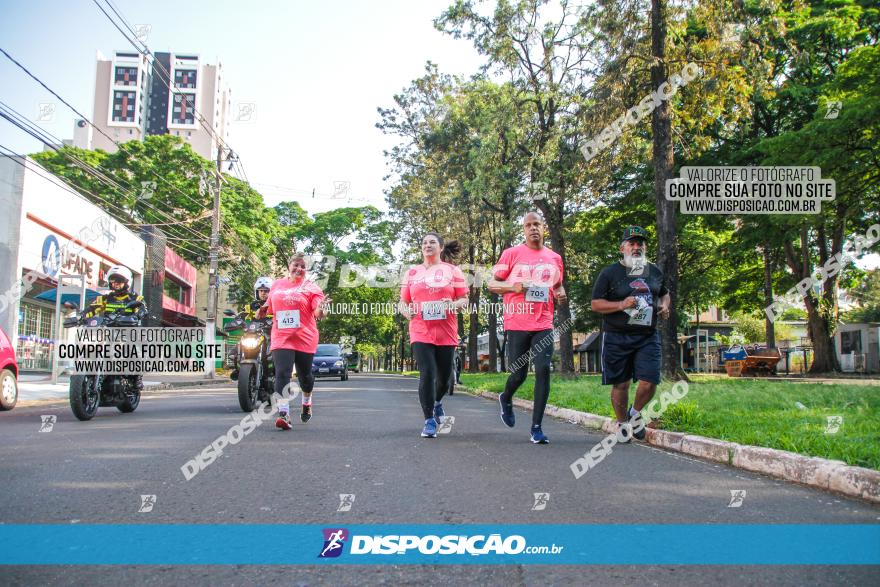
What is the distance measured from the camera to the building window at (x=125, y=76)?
9142 cm

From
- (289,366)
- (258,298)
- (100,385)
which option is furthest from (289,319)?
(100,385)

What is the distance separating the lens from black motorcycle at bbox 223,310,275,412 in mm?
9211

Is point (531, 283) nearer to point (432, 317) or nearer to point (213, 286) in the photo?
point (432, 317)

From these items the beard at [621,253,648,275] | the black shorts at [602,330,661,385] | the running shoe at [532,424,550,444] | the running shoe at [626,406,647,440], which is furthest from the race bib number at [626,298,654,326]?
the running shoe at [532,424,550,444]

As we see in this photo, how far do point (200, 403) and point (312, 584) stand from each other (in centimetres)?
1020

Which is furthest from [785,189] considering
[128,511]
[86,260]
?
[86,260]

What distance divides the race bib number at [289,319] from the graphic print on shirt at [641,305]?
12.6 ft

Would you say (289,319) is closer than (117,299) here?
Yes

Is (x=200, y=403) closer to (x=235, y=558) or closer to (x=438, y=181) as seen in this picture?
(x=235, y=558)

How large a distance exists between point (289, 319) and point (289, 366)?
0.57 metres

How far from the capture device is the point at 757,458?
17.2 feet

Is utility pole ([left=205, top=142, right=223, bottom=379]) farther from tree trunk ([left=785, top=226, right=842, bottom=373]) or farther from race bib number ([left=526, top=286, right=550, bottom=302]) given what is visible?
tree trunk ([left=785, top=226, right=842, bottom=373])

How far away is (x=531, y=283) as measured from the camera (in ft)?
21.2

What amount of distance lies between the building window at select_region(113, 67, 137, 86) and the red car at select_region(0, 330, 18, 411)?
312 feet
